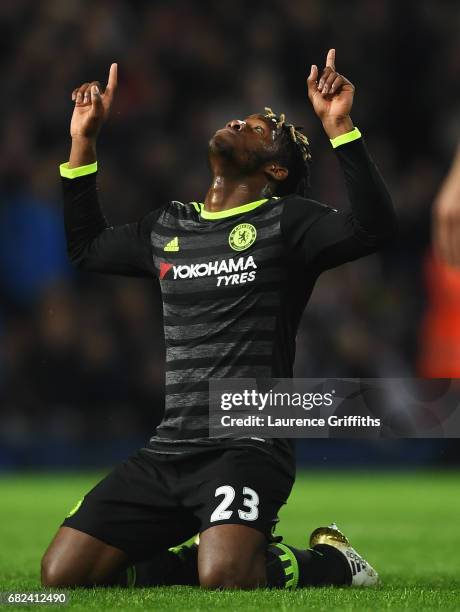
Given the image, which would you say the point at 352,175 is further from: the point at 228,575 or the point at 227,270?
the point at 228,575

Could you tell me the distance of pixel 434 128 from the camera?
1446 cm

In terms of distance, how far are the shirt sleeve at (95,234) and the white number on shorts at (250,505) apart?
1.03m

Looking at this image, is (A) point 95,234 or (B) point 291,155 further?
(A) point 95,234

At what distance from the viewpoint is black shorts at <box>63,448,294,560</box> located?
4.29 metres

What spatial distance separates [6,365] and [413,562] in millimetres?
6824

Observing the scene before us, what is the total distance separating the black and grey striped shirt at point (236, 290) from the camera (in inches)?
177

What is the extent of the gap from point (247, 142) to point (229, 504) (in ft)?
4.46

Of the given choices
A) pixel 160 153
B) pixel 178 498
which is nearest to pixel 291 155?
pixel 178 498

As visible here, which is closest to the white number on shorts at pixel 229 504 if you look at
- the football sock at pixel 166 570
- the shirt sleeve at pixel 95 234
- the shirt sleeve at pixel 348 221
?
the football sock at pixel 166 570

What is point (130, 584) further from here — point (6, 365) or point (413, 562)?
point (6, 365)

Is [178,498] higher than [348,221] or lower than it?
lower

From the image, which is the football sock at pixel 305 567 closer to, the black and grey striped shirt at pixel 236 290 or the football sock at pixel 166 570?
the football sock at pixel 166 570

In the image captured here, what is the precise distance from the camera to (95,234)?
507 cm

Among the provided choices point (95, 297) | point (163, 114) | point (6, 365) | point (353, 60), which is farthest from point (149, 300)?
point (353, 60)
